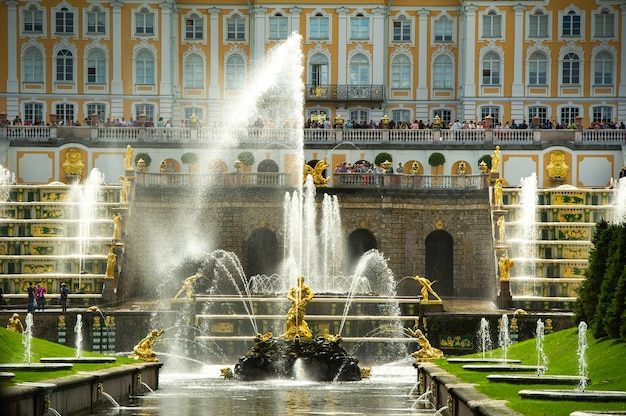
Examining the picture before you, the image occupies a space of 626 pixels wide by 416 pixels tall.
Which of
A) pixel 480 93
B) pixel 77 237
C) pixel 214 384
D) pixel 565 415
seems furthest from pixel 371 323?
pixel 480 93

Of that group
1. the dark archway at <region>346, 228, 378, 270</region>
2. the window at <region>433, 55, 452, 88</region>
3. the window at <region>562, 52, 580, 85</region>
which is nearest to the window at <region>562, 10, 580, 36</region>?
the window at <region>562, 52, 580, 85</region>

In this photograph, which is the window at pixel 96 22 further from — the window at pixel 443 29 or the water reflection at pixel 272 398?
the water reflection at pixel 272 398

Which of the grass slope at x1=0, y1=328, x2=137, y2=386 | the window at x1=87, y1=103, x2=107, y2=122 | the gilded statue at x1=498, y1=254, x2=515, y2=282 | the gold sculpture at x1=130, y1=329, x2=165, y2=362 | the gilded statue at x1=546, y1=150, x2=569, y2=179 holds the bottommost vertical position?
the gold sculpture at x1=130, y1=329, x2=165, y2=362

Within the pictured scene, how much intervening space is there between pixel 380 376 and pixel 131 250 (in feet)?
81.1

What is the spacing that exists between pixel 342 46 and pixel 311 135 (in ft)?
51.8

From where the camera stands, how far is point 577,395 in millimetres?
23703

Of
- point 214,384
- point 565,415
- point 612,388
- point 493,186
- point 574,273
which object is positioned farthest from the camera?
point 493,186

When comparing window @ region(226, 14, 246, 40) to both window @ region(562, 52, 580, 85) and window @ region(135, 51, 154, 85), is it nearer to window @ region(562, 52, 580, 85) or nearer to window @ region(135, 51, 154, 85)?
window @ region(135, 51, 154, 85)

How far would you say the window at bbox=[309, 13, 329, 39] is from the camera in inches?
3986

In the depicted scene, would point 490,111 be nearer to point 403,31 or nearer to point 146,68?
point 403,31

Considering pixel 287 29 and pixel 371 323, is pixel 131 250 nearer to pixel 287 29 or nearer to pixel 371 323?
pixel 371 323

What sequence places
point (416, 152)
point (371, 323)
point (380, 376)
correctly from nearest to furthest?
1. point (380, 376)
2. point (371, 323)
3. point (416, 152)

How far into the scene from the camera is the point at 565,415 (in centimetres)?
2177

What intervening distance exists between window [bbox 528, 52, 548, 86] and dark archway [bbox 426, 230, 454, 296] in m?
27.5
